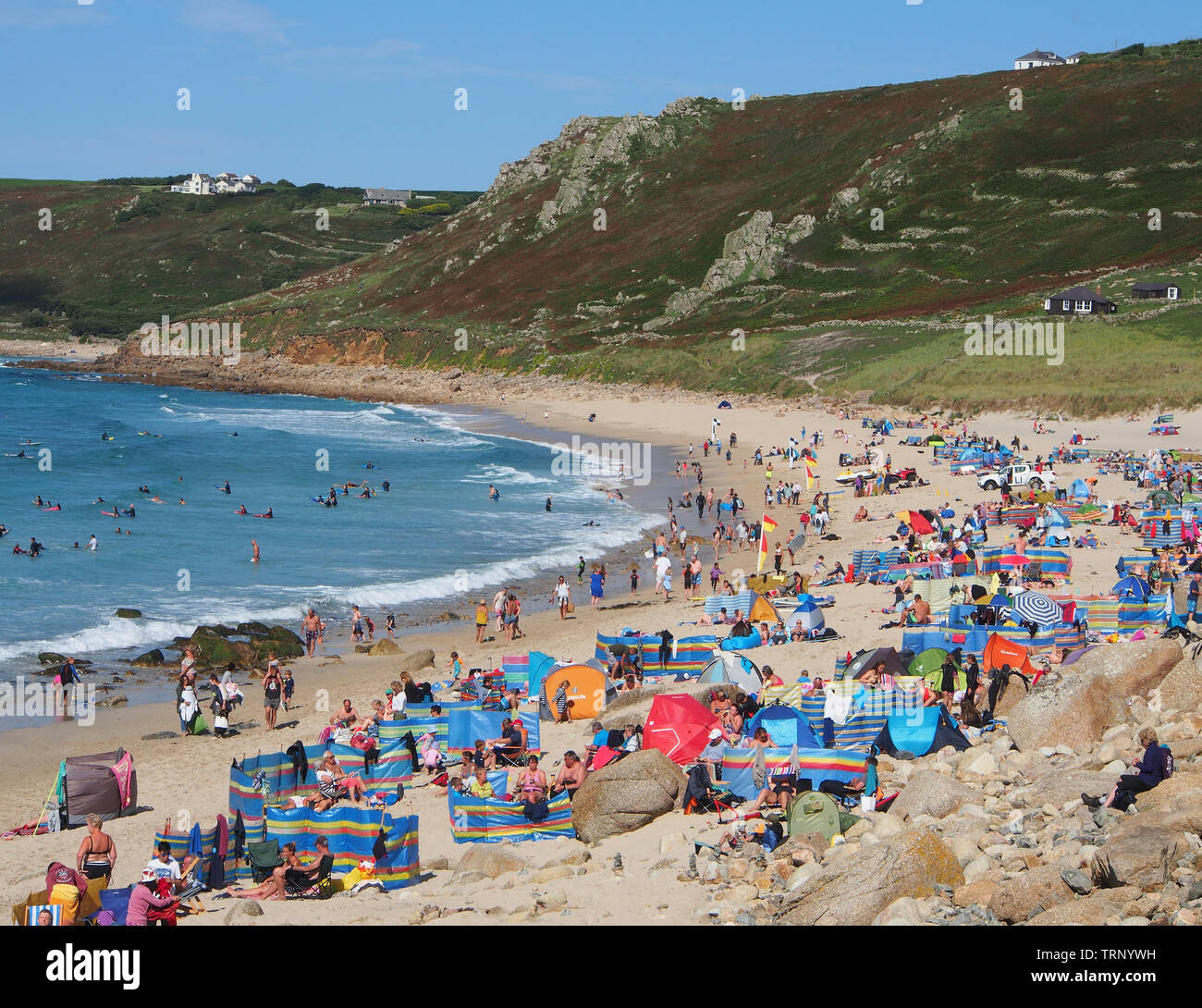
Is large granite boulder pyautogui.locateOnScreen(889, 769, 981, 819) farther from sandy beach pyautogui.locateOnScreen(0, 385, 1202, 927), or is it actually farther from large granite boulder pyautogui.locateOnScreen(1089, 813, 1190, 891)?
large granite boulder pyautogui.locateOnScreen(1089, 813, 1190, 891)

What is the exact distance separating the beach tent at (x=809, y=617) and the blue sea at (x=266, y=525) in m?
11.5

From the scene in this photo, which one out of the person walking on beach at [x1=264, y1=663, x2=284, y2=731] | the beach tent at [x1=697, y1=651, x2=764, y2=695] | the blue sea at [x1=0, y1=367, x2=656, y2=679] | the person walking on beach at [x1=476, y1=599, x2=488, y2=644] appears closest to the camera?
the beach tent at [x1=697, y1=651, x2=764, y2=695]

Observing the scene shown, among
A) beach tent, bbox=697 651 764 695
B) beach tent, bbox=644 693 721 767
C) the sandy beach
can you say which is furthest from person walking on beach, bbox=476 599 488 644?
beach tent, bbox=644 693 721 767

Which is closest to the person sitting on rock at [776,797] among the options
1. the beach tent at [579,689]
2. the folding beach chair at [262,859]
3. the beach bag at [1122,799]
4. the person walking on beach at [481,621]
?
the beach bag at [1122,799]

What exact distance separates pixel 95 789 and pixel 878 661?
442 inches

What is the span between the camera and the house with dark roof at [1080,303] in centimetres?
6994

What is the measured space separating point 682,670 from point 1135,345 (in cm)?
4888

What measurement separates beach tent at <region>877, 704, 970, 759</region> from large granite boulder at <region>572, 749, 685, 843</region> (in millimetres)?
2823

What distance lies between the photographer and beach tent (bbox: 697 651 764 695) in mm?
17891

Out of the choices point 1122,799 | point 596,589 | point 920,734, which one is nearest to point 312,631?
point 596,589

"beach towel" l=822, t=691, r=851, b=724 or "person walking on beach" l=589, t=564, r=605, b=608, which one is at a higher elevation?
"beach towel" l=822, t=691, r=851, b=724

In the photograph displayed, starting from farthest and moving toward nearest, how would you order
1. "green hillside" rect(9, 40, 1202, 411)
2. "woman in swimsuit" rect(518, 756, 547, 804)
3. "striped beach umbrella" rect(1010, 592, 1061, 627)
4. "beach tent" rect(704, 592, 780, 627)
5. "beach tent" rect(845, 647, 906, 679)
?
"green hillside" rect(9, 40, 1202, 411) → "beach tent" rect(704, 592, 780, 627) → "striped beach umbrella" rect(1010, 592, 1061, 627) → "beach tent" rect(845, 647, 906, 679) → "woman in swimsuit" rect(518, 756, 547, 804)
